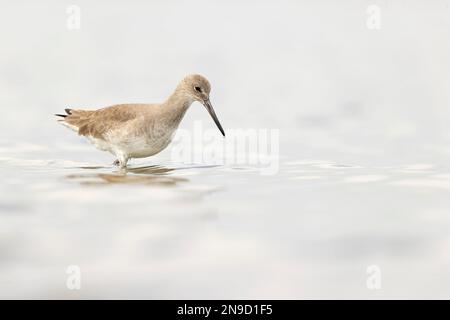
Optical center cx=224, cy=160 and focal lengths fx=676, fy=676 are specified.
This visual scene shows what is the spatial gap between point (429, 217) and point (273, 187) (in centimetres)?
223

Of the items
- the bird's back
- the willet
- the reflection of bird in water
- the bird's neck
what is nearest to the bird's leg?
the willet

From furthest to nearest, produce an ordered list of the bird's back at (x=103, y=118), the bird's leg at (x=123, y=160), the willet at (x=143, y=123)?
the bird's back at (x=103, y=118) < the bird's leg at (x=123, y=160) < the willet at (x=143, y=123)

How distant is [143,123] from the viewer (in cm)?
1081

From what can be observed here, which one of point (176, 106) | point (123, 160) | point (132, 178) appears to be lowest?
point (132, 178)

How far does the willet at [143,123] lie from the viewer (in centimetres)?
1080

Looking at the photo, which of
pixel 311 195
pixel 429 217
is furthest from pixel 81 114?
pixel 429 217

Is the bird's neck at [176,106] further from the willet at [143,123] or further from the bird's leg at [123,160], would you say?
the bird's leg at [123,160]

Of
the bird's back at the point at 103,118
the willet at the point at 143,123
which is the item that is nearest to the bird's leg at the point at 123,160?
the willet at the point at 143,123

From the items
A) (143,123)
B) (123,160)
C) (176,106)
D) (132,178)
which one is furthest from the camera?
(176,106)

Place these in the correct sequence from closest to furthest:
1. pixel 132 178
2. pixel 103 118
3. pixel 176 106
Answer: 1. pixel 132 178
2. pixel 176 106
3. pixel 103 118

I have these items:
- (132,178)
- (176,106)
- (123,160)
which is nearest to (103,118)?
(123,160)

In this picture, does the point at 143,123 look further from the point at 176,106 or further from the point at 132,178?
the point at 132,178

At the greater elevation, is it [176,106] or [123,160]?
[176,106]

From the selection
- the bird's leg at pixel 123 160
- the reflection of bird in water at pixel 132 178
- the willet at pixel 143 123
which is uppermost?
the willet at pixel 143 123
